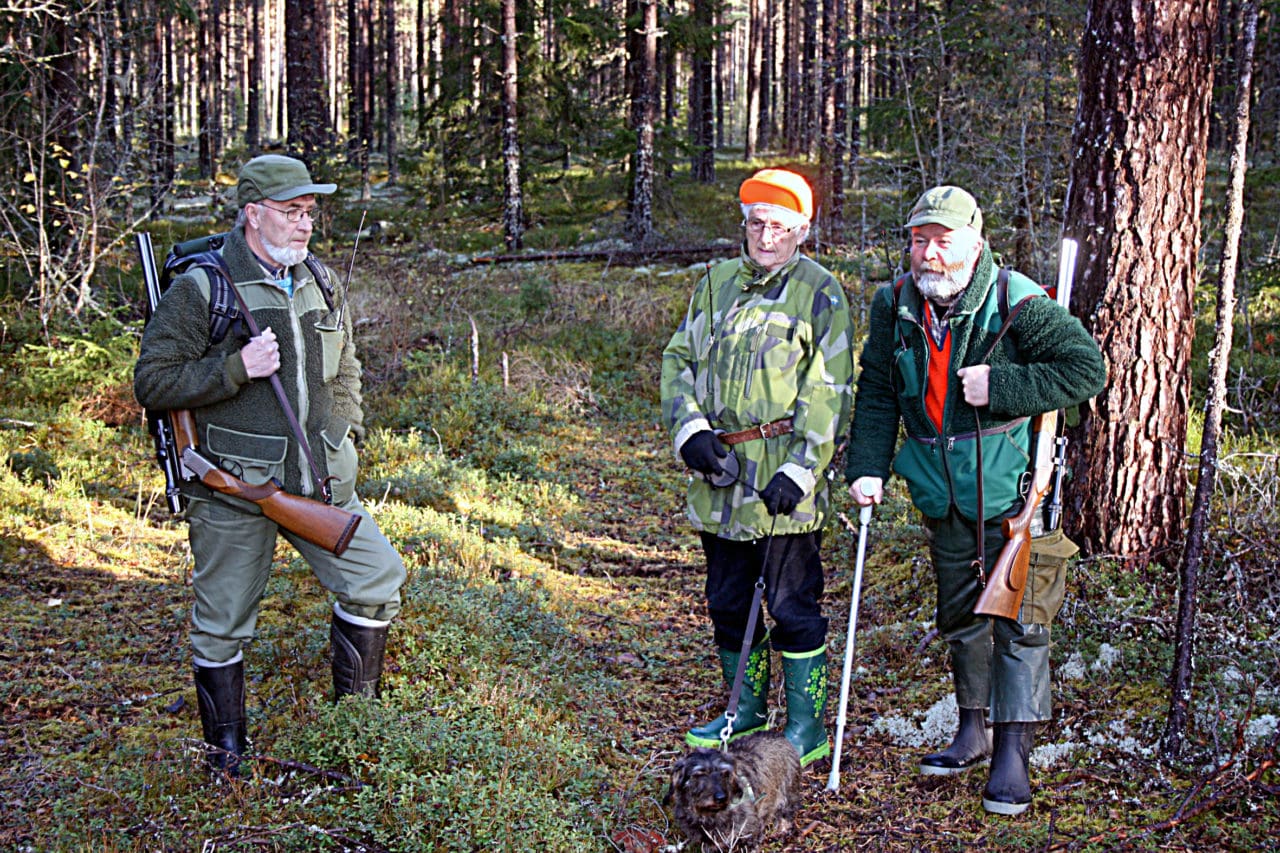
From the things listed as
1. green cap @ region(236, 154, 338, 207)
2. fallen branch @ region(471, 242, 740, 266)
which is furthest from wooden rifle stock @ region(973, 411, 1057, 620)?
fallen branch @ region(471, 242, 740, 266)

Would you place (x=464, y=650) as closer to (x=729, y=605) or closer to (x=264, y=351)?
(x=729, y=605)

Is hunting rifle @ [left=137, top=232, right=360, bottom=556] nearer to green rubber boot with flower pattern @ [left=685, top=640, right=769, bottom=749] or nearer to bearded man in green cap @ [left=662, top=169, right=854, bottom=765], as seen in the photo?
bearded man in green cap @ [left=662, top=169, right=854, bottom=765]

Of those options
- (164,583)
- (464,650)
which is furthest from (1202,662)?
(164,583)

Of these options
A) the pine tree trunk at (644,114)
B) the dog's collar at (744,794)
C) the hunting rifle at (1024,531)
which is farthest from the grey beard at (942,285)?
the pine tree trunk at (644,114)

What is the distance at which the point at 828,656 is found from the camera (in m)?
5.41

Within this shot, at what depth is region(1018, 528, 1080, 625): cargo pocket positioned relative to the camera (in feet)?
12.3

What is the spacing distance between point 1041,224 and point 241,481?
9.12 metres

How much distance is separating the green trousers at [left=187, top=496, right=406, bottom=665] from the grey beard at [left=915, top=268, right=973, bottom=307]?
249cm

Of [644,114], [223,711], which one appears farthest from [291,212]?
[644,114]

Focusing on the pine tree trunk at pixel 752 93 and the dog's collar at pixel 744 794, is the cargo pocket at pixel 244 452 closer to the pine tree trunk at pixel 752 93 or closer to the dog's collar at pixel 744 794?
the dog's collar at pixel 744 794

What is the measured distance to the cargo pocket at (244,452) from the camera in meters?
3.92

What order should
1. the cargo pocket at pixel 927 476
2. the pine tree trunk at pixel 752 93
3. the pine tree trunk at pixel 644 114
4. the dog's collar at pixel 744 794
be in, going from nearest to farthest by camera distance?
the dog's collar at pixel 744 794, the cargo pocket at pixel 927 476, the pine tree trunk at pixel 644 114, the pine tree trunk at pixel 752 93

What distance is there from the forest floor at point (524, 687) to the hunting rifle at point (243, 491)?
32.3 inches

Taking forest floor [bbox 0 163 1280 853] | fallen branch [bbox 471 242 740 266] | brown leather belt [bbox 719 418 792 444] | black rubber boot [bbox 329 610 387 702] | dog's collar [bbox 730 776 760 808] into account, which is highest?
fallen branch [bbox 471 242 740 266]
